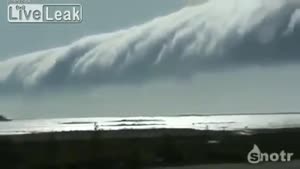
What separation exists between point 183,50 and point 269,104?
0.46 metres

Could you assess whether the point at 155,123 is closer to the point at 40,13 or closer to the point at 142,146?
the point at 142,146

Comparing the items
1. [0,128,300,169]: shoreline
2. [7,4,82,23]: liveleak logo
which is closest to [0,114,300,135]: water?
[0,128,300,169]: shoreline

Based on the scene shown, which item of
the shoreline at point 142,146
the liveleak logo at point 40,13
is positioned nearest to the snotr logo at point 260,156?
the shoreline at point 142,146

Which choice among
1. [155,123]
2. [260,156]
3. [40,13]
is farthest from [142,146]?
[40,13]

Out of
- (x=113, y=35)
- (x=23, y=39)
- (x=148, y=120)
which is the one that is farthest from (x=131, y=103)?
(x=23, y=39)

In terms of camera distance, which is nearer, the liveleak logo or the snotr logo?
the liveleak logo

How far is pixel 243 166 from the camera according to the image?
265cm

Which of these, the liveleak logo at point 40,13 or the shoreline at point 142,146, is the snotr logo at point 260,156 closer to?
the shoreline at point 142,146

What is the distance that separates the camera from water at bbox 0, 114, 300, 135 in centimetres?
254

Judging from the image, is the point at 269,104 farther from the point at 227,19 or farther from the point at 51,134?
the point at 51,134

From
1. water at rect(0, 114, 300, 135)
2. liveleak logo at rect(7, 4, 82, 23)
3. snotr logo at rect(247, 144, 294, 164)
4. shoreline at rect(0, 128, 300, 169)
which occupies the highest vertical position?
liveleak logo at rect(7, 4, 82, 23)

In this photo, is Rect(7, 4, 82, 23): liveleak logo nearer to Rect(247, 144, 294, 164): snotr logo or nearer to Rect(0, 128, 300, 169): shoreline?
Rect(0, 128, 300, 169): shoreline

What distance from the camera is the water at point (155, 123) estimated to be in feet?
8.33

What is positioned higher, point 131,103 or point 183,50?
point 183,50
